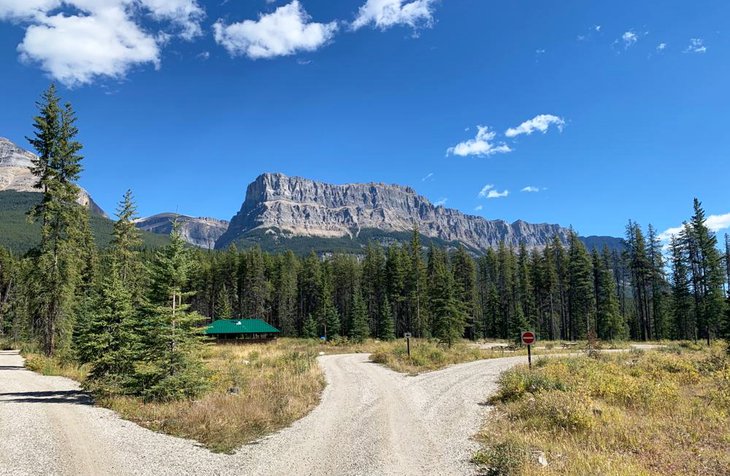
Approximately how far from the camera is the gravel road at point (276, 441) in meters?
8.55

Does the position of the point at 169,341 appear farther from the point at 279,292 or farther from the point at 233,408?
the point at 279,292

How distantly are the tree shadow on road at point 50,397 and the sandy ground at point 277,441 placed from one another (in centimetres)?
3

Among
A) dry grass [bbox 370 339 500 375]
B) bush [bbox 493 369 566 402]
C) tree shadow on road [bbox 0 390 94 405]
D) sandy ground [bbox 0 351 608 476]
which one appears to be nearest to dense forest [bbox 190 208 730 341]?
dry grass [bbox 370 339 500 375]

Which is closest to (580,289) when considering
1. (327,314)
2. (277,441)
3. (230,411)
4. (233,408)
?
(327,314)

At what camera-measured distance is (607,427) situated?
10664 mm

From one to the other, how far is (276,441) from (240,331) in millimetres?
49365

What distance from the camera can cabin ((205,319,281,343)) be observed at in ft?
187

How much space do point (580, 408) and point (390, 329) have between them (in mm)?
53228

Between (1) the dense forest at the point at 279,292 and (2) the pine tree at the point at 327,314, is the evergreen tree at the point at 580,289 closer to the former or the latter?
(1) the dense forest at the point at 279,292

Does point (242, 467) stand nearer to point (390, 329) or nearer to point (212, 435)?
point (212, 435)

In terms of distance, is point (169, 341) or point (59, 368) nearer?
point (169, 341)

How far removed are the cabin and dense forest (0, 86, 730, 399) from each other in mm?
6789

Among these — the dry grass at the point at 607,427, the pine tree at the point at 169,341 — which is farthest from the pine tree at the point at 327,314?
the dry grass at the point at 607,427

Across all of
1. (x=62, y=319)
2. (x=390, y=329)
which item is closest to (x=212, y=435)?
(x=62, y=319)
